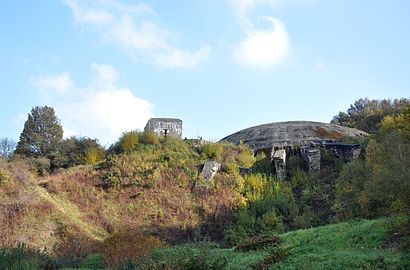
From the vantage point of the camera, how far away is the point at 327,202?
69.1ft

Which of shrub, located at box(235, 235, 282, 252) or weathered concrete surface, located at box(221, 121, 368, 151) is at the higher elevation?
weathered concrete surface, located at box(221, 121, 368, 151)

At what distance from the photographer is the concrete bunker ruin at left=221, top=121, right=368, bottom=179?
25.8 meters

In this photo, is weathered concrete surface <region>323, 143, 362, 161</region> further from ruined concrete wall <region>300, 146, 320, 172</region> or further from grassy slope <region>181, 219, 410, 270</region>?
grassy slope <region>181, 219, 410, 270</region>

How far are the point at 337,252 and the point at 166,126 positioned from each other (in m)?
22.9

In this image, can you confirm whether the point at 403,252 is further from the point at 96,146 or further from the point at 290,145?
the point at 96,146

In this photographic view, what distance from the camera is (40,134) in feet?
113

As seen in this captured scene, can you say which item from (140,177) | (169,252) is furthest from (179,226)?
(169,252)

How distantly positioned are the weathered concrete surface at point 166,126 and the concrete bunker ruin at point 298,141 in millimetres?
4944

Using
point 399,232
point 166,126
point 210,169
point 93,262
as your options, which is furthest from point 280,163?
point 399,232

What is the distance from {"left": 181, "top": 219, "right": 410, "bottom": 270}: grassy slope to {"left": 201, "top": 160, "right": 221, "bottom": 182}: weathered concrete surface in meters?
10.9

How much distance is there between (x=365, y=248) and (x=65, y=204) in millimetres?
14787

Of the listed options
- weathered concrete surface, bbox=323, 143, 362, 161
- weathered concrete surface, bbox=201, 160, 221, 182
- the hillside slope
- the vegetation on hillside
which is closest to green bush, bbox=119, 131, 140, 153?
the vegetation on hillside

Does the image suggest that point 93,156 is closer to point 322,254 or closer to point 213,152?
point 213,152

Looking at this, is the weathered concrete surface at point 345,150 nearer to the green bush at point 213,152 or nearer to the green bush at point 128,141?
the green bush at point 213,152
